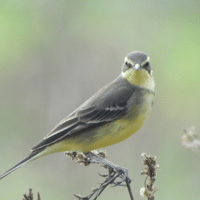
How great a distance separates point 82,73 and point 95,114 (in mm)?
4804

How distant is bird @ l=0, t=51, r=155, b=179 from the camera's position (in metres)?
4.61

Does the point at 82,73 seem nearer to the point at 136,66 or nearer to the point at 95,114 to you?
the point at 95,114

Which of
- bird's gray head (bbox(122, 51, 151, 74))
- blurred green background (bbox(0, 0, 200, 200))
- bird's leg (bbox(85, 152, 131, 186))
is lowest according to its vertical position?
bird's leg (bbox(85, 152, 131, 186))

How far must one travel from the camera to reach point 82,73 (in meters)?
9.47

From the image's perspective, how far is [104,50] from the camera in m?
10.0

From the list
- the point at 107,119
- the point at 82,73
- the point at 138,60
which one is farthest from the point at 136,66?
the point at 82,73

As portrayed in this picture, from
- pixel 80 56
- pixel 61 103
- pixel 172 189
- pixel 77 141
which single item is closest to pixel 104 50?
pixel 80 56

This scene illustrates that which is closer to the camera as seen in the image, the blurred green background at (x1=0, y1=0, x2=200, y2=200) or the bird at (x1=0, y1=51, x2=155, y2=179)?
the bird at (x1=0, y1=51, x2=155, y2=179)

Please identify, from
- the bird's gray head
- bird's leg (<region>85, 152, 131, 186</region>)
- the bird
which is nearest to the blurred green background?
the bird

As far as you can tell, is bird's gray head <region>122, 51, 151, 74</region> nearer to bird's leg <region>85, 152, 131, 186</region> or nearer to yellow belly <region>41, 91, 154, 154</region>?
yellow belly <region>41, 91, 154, 154</region>

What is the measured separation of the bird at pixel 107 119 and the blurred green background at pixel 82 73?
7.41 feet

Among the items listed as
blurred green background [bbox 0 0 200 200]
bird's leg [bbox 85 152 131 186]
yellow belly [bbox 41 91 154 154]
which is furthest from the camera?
blurred green background [bbox 0 0 200 200]

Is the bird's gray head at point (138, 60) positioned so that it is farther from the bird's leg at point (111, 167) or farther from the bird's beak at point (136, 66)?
the bird's leg at point (111, 167)

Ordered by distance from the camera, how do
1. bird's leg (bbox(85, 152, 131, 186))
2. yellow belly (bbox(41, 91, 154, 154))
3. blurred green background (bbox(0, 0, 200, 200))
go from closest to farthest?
1. bird's leg (bbox(85, 152, 131, 186))
2. yellow belly (bbox(41, 91, 154, 154))
3. blurred green background (bbox(0, 0, 200, 200))
